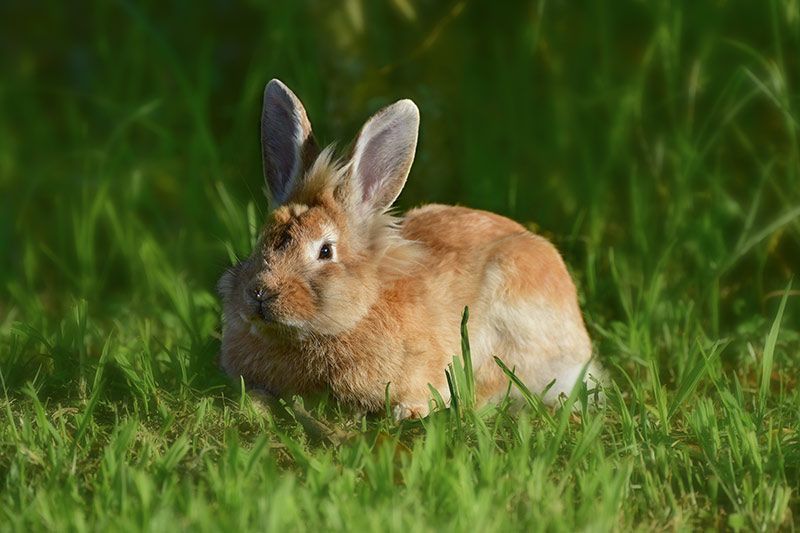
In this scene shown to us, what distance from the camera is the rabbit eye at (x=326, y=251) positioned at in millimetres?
4359

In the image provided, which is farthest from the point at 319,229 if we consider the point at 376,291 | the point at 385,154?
the point at 385,154

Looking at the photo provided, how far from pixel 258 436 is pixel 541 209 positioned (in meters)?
2.32

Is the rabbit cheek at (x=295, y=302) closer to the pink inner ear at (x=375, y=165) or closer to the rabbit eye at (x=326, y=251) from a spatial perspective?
the rabbit eye at (x=326, y=251)

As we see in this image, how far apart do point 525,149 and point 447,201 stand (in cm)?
47

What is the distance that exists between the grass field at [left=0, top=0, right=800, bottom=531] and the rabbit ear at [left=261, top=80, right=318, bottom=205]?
1.53ft

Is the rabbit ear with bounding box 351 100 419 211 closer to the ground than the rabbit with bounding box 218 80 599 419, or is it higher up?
higher up

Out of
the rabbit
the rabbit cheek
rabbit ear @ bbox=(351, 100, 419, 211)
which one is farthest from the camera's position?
rabbit ear @ bbox=(351, 100, 419, 211)

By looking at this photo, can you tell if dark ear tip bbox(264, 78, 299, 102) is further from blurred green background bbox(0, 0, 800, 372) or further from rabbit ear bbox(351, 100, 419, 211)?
blurred green background bbox(0, 0, 800, 372)

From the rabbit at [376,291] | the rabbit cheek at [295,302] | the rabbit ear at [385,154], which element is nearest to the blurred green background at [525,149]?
the rabbit at [376,291]

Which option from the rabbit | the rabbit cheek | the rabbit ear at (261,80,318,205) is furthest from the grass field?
the rabbit ear at (261,80,318,205)

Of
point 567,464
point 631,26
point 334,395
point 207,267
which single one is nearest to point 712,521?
point 567,464

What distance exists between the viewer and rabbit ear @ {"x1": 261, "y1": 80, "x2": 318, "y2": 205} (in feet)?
15.0

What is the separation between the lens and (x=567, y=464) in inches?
151

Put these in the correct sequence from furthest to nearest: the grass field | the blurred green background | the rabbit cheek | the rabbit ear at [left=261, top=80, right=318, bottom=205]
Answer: the blurred green background, the rabbit ear at [left=261, top=80, right=318, bottom=205], the rabbit cheek, the grass field
